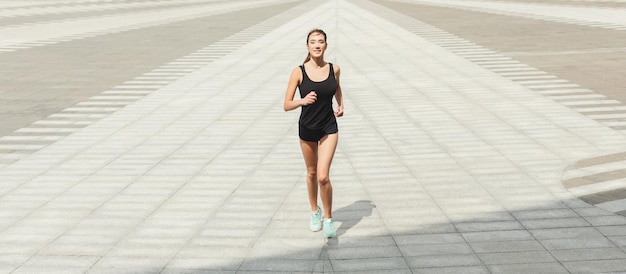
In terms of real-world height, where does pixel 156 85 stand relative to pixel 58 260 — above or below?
below

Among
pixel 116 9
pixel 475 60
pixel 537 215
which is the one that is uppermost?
pixel 537 215

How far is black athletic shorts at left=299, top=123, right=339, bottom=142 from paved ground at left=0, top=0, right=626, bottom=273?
1.05m

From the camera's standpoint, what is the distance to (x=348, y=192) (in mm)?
9188

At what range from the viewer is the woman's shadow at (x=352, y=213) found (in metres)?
7.91

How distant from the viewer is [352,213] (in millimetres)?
8359

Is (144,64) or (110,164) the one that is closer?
(110,164)

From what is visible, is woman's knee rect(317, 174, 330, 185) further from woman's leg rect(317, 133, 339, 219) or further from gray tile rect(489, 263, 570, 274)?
gray tile rect(489, 263, 570, 274)

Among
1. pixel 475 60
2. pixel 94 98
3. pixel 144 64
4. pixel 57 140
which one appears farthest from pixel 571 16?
pixel 57 140

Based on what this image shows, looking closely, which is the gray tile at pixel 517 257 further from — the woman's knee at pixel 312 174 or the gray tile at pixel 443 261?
the woman's knee at pixel 312 174

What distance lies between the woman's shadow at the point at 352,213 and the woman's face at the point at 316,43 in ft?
6.29

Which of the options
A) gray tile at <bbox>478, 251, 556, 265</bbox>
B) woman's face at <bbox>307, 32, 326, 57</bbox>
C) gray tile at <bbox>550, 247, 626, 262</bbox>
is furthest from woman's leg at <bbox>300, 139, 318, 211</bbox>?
gray tile at <bbox>550, 247, 626, 262</bbox>

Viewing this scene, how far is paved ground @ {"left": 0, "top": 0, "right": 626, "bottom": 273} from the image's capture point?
725 cm

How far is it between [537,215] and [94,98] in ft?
36.3

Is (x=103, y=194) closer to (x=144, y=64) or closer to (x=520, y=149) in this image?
(x=520, y=149)
